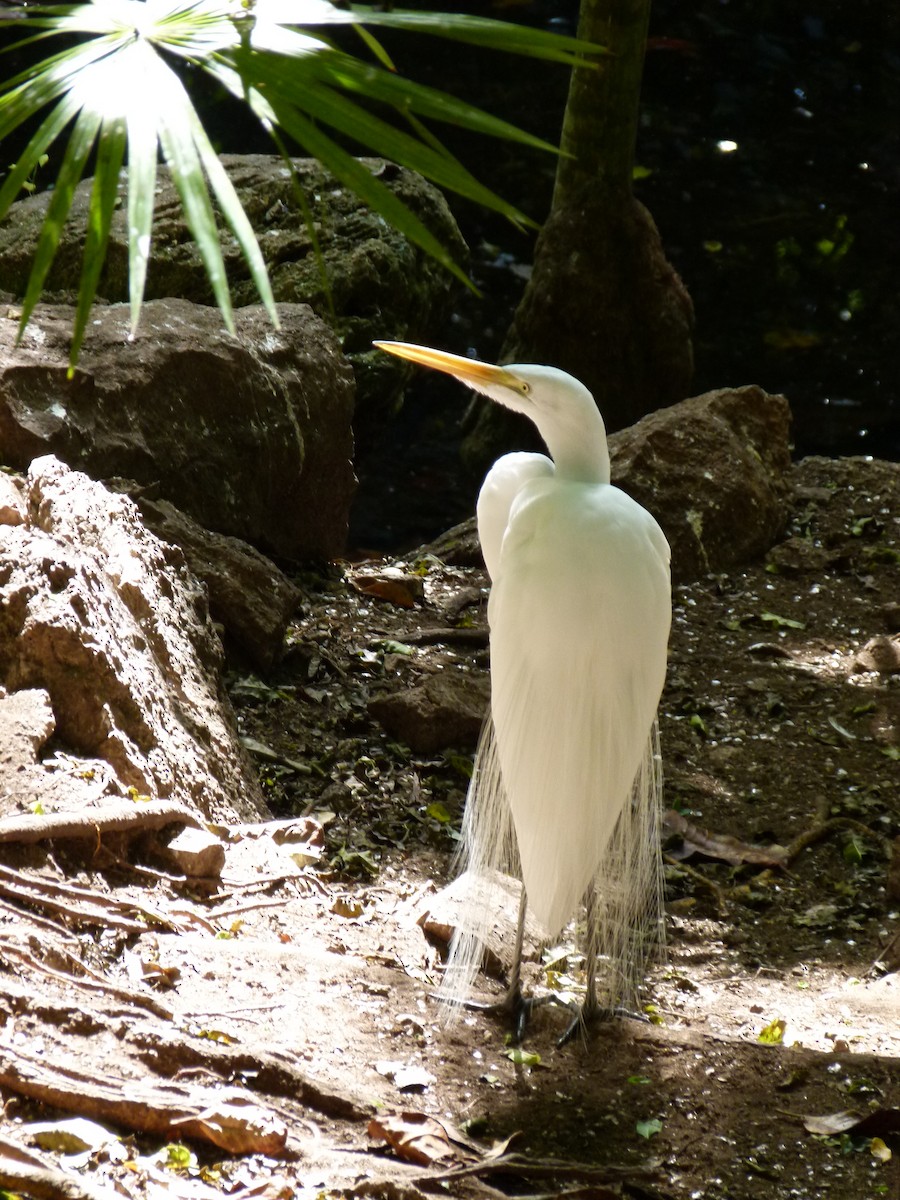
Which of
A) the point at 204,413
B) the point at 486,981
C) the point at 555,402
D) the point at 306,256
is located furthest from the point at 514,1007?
the point at 306,256

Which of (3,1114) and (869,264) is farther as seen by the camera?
(869,264)

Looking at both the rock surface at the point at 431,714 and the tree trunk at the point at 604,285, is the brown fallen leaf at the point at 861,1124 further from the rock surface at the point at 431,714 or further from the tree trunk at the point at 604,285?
the tree trunk at the point at 604,285

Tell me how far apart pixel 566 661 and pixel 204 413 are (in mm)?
2152

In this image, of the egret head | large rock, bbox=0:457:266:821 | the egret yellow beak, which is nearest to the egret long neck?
the egret head

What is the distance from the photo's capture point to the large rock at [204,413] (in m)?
3.83

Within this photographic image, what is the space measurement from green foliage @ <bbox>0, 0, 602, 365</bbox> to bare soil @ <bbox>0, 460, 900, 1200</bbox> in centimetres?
123

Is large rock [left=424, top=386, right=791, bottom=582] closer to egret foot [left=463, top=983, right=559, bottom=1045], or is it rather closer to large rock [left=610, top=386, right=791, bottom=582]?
large rock [left=610, top=386, right=791, bottom=582]

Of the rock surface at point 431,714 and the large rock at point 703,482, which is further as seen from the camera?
the large rock at point 703,482

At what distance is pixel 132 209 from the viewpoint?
3.84 ft

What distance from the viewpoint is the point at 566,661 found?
262 centimetres

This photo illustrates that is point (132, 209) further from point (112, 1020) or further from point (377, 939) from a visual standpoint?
point (377, 939)

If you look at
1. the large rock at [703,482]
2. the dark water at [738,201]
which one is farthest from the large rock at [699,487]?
the dark water at [738,201]

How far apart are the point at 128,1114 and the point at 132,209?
4.24ft

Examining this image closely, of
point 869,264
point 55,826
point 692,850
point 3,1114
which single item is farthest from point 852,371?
point 3,1114
